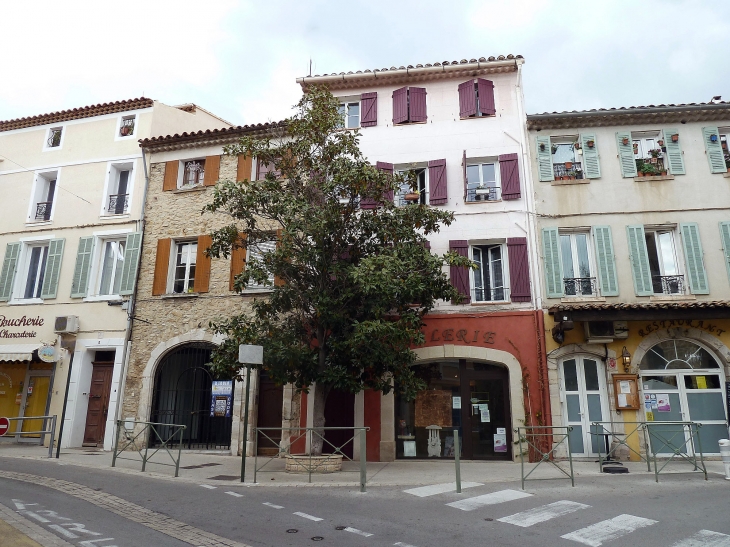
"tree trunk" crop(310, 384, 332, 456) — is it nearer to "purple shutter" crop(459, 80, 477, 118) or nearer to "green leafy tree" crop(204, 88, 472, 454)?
"green leafy tree" crop(204, 88, 472, 454)

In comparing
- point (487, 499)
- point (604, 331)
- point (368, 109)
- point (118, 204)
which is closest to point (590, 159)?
point (604, 331)

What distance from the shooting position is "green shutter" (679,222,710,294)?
11922mm

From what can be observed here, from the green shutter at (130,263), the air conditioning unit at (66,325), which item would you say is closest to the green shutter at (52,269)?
the air conditioning unit at (66,325)

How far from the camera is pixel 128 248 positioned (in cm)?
1495

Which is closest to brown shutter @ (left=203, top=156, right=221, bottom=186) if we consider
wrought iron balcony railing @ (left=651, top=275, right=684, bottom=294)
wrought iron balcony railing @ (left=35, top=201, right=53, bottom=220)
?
wrought iron balcony railing @ (left=35, top=201, right=53, bottom=220)

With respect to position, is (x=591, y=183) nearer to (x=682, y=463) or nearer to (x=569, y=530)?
(x=682, y=463)

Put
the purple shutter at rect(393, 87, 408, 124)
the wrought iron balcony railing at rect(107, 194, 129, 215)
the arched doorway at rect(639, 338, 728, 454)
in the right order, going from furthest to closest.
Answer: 1. the wrought iron balcony railing at rect(107, 194, 129, 215)
2. the purple shutter at rect(393, 87, 408, 124)
3. the arched doorway at rect(639, 338, 728, 454)

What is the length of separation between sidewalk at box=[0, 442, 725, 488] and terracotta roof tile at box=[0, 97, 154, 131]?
10061 mm

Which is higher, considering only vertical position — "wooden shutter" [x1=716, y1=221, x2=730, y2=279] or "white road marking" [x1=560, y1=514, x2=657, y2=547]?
"wooden shutter" [x1=716, y1=221, x2=730, y2=279]

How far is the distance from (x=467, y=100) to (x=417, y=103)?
4.35 feet

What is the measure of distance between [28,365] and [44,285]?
7.88ft

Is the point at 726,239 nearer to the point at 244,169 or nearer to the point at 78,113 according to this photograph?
the point at 244,169

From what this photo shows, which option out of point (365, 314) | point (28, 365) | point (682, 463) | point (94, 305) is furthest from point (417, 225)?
point (28, 365)

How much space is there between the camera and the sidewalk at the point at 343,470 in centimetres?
908
